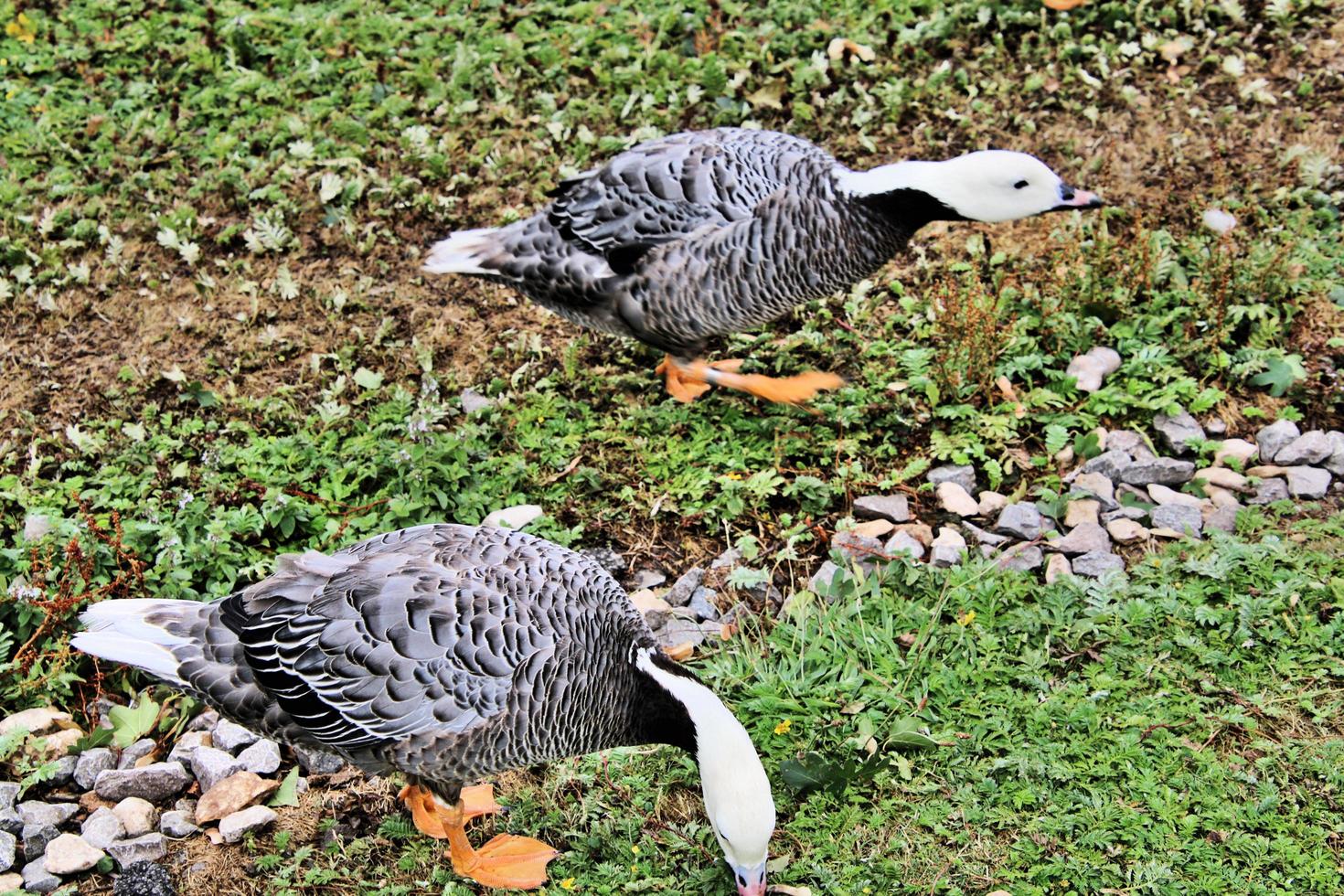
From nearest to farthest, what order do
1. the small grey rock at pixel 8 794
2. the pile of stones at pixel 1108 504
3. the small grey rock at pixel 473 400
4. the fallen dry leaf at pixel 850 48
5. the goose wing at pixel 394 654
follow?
the goose wing at pixel 394 654 → the small grey rock at pixel 8 794 → the pile of stones at pixel 1108 504 → the small grey rock at pixel 473 400 → the fallen dry leaf at pixel 850 48

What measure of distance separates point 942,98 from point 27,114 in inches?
212

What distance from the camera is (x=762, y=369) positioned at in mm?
5578

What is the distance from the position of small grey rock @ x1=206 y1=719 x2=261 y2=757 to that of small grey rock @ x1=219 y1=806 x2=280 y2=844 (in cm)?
33

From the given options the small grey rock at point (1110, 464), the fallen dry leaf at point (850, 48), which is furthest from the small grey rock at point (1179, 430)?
the fallen dry leaf at point (850, 48)

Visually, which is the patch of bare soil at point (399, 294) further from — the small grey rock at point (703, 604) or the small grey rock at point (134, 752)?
the small grey rock at point (134, 752)

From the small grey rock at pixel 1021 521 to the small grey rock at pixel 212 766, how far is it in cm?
291

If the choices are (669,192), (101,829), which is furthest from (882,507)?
(101,829)

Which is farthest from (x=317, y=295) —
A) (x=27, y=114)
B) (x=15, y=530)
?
(x=27, y=114)

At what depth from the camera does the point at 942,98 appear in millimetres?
6691

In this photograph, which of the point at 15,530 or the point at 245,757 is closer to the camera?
the point at 245,757

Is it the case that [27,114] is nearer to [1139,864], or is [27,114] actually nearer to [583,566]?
[583,566]

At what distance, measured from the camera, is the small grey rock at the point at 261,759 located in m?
3.99

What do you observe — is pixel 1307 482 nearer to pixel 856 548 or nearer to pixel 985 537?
pixel 985 537

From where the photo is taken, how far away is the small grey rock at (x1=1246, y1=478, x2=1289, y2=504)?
453cm
